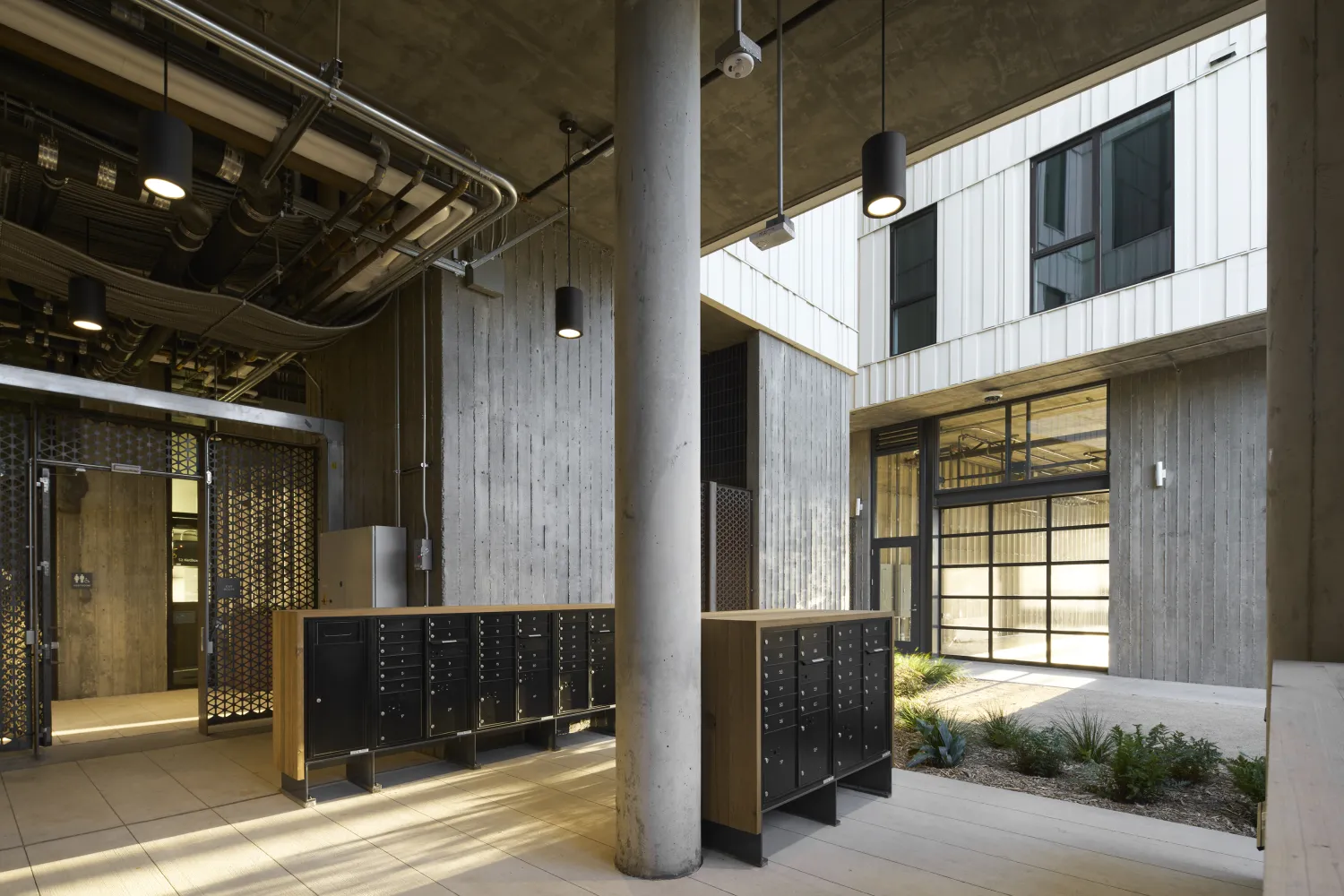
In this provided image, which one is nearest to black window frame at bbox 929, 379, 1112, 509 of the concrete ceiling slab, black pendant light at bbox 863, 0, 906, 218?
the concrete ceiling slab

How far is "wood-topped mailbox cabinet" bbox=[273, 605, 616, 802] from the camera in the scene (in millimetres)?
4531

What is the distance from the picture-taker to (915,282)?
1210cm

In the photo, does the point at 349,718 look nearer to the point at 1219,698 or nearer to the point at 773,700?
the point at 773,700

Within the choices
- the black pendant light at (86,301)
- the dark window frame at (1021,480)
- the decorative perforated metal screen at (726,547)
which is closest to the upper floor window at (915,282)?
the dark window frame at (1021,480)

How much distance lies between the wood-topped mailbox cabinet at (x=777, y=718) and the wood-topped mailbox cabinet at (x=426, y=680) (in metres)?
2.02

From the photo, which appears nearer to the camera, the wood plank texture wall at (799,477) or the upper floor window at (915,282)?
the wood plank texture wall at (799,477)

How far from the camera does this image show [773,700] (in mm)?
3623

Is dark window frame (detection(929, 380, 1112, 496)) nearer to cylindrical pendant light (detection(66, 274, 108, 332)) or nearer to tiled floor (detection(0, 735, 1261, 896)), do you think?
tiled floor (detection(0, 735, 1261, 896))

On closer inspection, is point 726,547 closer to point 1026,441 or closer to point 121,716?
point 1026,441

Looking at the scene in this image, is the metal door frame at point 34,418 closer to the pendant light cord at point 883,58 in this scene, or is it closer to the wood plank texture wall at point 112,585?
the wood plank texture wall at point 112,585

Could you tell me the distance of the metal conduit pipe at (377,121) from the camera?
127 inches

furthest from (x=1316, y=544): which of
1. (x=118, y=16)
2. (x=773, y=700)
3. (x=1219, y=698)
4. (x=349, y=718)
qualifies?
(x=1219, y=698)

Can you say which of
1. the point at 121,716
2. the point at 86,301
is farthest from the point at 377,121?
the point at 121,716

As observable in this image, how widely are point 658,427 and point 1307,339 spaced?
7.71 feet
